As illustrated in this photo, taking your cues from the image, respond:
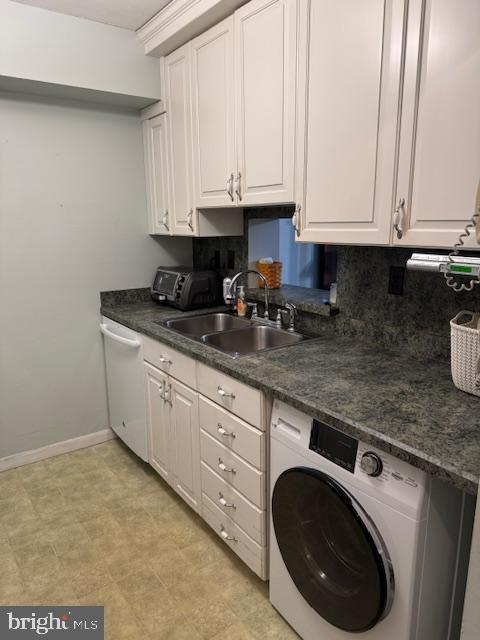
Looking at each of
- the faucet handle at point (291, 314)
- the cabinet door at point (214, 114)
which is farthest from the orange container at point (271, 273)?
the cabinet door at point (214, 114)

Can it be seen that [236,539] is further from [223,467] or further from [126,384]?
[126,384]

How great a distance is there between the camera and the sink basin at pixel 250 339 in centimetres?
220

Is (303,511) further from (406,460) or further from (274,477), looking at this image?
(406,460)

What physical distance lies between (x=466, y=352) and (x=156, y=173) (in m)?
2.12

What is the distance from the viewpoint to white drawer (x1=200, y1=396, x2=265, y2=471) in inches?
63.7

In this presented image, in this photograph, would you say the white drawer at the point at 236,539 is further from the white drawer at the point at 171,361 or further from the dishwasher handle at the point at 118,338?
the dishwasher handle at the point at 118,338

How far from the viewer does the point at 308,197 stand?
1.71 metres

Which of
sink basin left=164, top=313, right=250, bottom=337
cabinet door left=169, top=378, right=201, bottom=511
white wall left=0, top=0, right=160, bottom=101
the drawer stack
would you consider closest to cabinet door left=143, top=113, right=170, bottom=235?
white wall left=0, top=0, right=160, bottom=101

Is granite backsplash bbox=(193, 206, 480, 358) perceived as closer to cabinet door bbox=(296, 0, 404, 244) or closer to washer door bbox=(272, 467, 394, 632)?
cabinet door bbox=(296, 0, 404, 244)

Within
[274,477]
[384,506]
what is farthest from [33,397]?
[384,506]

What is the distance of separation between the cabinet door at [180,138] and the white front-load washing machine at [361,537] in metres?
1.45

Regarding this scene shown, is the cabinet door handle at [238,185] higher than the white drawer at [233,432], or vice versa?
the cabinet door handle at [238,185]

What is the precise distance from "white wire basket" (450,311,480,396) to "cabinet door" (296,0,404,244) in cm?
36

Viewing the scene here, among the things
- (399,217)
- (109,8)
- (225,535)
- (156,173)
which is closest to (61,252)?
(156,173)
